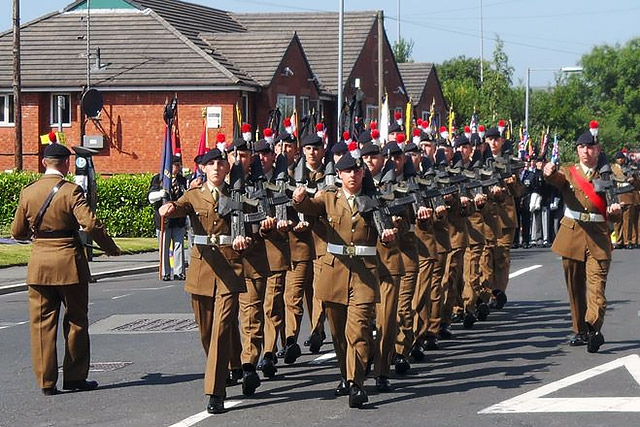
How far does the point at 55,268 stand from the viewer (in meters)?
11.1

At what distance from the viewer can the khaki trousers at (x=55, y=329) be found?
1116 cm

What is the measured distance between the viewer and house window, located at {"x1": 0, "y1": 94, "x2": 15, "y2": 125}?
44.4 m

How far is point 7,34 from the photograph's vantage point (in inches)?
1889

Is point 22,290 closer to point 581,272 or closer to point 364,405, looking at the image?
point 581,272

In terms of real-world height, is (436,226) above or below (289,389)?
above

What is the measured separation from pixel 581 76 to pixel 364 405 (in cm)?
9845

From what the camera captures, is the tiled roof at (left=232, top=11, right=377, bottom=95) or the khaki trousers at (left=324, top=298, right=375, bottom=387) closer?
the khaki trousers at (left=324, top=298, right=375, bottom=387)

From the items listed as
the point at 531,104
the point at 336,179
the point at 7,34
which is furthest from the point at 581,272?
the point at 531,104

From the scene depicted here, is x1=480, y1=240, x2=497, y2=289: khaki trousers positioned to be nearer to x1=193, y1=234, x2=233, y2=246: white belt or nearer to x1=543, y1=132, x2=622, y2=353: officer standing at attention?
x1=543, y1=132, x2=622, y2=353: officer standing at attention

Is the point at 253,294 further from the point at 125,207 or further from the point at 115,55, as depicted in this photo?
the point at 115,55

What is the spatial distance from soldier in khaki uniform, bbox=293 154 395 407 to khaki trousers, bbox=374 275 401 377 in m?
0.54

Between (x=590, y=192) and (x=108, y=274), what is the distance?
487 inches

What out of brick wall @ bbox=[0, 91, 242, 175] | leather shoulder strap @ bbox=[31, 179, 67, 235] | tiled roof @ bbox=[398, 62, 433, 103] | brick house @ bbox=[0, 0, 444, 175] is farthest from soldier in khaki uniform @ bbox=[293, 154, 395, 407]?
tiled roof @ bbox=[398, 62, 433, 103]

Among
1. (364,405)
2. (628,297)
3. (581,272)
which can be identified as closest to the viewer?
(364,405)
